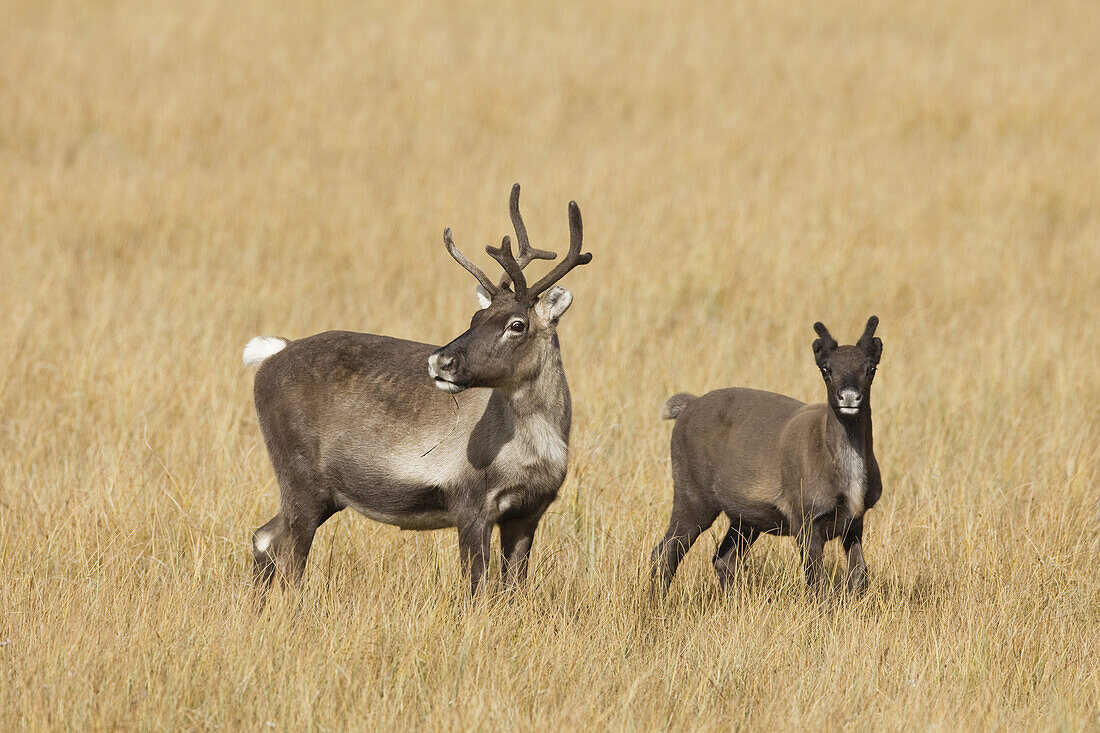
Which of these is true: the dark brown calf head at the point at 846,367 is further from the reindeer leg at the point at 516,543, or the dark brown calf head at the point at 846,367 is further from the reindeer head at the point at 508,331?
the reindeer leg at the point at 516,543

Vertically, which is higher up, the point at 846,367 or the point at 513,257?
the point at 513,257

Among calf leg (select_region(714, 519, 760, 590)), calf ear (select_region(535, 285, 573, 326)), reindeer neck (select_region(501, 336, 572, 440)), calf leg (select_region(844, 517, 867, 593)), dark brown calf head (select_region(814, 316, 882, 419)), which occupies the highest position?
calf ear (select_region(535, 285, 573, 326))

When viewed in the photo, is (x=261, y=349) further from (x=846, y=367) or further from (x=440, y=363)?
(x=846, y=367)

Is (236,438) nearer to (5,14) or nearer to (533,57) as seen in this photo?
(533,57)

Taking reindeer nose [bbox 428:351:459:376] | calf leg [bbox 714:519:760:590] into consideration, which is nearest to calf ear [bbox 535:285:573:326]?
reindeer nose [bbox 428:351:459:376]

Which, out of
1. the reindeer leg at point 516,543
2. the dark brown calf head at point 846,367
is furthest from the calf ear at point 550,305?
the dark brown calf head at point 846,367

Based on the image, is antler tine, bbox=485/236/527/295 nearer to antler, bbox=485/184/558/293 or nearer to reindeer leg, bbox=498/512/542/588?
antler, bbox=485/184/558/293

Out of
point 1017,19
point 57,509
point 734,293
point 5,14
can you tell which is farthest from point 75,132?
point 1017,19

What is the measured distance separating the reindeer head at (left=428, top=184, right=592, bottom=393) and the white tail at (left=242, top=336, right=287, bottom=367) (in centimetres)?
105

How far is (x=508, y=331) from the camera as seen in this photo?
5.35 meters

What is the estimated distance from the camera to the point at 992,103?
53.9 ft

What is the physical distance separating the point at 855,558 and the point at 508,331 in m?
1.88

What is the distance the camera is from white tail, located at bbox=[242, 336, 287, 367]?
6.08m

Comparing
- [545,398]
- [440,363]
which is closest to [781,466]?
[545,398]
